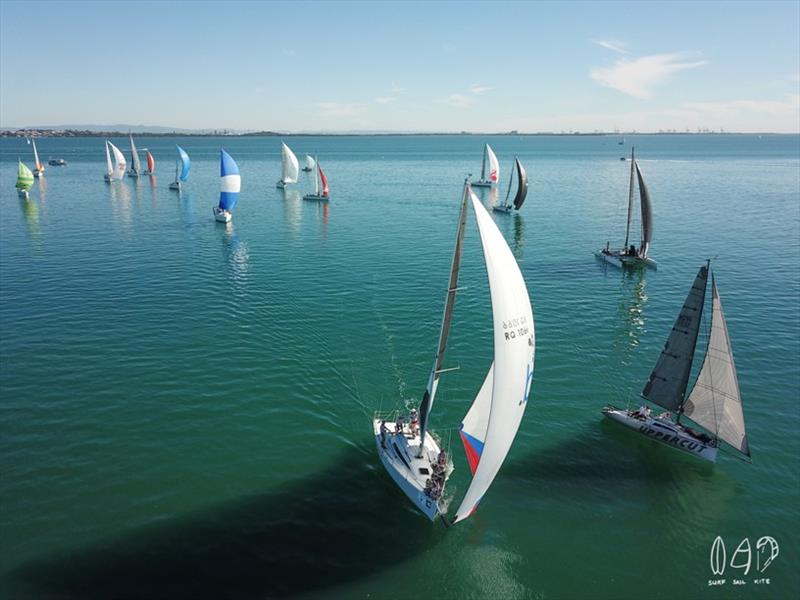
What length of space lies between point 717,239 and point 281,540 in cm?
8021

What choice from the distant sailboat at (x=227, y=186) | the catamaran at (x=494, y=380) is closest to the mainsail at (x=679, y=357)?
the catamaran at (x=494, y=380)

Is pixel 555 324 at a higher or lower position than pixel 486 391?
lower

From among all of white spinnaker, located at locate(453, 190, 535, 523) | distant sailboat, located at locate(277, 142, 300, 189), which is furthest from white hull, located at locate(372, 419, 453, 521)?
distant sailboat, located at locate(277, 142, 300, 189)

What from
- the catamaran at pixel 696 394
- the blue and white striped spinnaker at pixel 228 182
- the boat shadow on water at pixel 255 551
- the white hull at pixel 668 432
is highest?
the blue and white striped spinnaker at pixel 228 182

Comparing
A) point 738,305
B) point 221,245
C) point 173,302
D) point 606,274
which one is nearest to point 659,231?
point 606,274

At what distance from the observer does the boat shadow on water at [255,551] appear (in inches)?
840

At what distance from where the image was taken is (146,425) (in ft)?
104

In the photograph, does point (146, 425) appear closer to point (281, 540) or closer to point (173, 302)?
point (281, 540)

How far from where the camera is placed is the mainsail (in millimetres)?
30734

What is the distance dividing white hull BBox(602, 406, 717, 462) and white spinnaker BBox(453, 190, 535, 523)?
41.9ft

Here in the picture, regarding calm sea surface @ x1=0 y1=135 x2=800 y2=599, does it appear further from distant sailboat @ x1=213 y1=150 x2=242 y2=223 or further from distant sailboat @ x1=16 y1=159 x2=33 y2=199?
distant sailboat @ x1=16 y1=159 x2=33 y2=199

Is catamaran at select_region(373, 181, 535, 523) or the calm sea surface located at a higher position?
catamaran at select_region(373, 181, 535, 523)

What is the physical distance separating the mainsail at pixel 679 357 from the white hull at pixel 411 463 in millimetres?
15111

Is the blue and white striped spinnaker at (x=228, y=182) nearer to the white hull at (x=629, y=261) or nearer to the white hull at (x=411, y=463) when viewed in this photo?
the white hull at (x=629, y=261)
